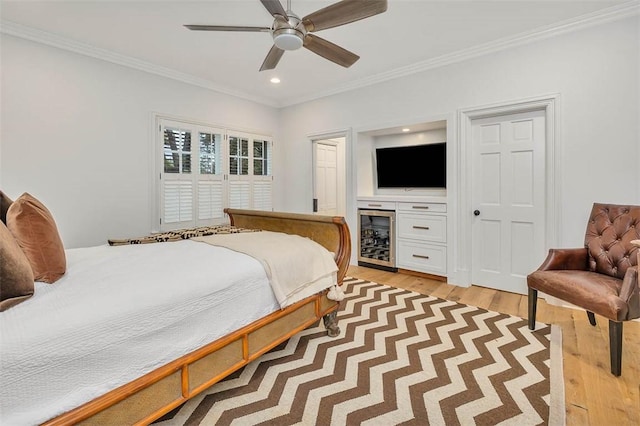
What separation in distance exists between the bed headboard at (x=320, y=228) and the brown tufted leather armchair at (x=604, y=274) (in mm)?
1523

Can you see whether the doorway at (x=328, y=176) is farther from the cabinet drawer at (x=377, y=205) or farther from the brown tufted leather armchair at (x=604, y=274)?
the brown tufted leather armchair at (x=604, y=274)

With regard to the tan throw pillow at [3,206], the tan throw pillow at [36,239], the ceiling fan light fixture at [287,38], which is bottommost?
the tan throw pillow at [36,239]

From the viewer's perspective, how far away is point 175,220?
4059mm

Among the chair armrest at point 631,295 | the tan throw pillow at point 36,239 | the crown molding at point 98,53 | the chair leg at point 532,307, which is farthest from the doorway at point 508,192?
the tan throw pillow at point 36,239

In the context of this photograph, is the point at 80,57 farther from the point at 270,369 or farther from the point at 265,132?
the point at 270,369

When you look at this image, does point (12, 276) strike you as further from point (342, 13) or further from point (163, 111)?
point (163, 111)

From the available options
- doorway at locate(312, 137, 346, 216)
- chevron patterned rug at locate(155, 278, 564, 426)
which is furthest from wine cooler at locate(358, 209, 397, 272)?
chevron patterned rug at locate(155, 278, 564, 426)

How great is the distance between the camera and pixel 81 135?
328 centimetres

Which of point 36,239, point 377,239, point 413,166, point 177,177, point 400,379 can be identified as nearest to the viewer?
point 36,239

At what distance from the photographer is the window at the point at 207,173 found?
13.1 ft

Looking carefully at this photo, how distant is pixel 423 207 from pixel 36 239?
3.60 metres

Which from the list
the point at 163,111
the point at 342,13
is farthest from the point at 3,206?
the point at 163,111

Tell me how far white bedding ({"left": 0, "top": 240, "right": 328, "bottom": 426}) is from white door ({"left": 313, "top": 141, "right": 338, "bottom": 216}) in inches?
142

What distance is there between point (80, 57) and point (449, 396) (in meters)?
4.47
